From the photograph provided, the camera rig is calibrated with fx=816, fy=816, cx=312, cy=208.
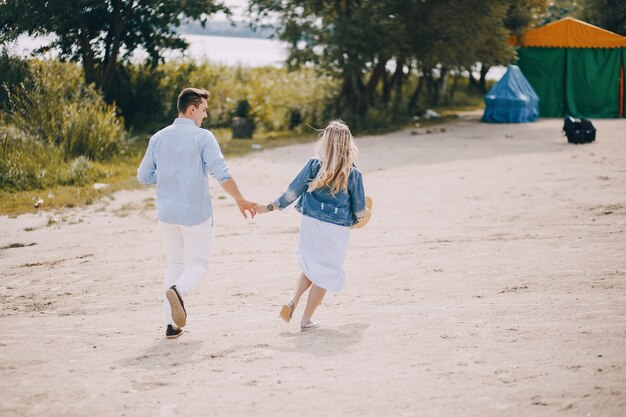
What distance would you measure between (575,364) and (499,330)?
2.93 ft

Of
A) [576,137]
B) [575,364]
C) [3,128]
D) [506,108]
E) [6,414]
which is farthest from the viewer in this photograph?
[506,108]

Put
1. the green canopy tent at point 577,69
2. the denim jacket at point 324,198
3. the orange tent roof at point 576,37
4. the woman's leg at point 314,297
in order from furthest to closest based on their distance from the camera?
the green canopy tent at point 577,69, the orange tent roof at point 576,37, the woman's leg at point 314,297, the denim jacket at point 324,198

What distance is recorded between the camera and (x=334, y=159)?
6074 millimetres

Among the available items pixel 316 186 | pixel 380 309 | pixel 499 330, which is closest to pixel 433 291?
pixel 380 309

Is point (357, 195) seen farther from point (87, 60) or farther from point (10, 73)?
point (87, 60)

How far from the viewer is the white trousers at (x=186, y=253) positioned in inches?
244

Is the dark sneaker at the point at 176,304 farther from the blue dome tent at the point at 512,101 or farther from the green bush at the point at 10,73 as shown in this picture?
the blue dome tent at the point at 512,101

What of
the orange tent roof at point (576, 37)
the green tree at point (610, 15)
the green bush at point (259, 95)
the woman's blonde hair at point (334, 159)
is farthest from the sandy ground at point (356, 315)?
the green tree at point (610, 15)

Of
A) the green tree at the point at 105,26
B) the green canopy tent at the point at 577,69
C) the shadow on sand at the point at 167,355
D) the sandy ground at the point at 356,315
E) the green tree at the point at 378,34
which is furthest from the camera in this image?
the green canopy tent at the point at 577,69

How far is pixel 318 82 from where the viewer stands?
26.0 meters

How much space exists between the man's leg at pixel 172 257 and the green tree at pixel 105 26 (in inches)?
655

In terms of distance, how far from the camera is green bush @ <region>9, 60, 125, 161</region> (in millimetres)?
16141

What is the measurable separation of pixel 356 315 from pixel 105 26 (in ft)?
63.4

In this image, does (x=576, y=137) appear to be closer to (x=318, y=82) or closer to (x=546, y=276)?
(x=318, y=82)
